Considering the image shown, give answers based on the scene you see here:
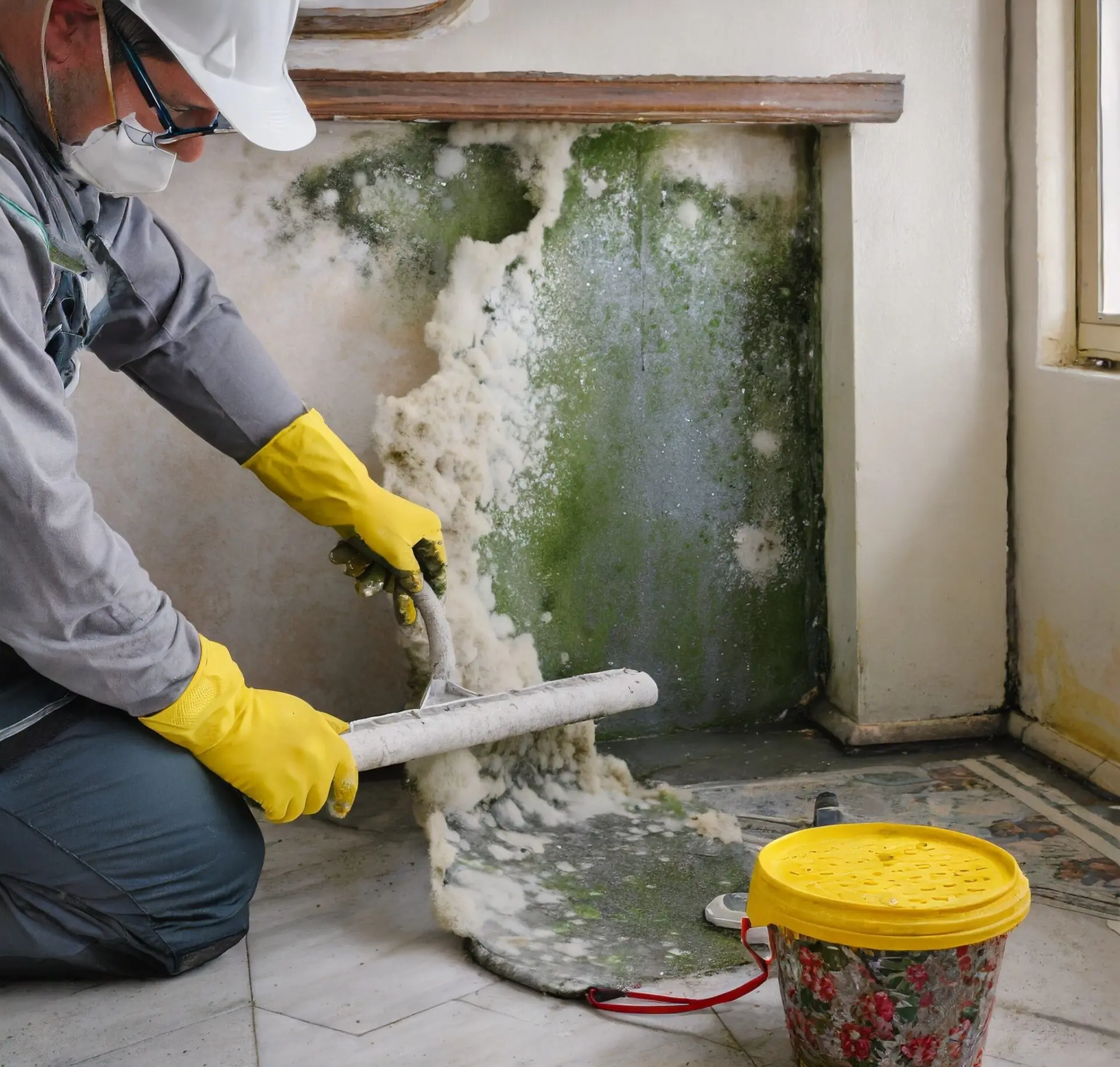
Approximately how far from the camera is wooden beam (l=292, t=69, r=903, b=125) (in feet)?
6.66

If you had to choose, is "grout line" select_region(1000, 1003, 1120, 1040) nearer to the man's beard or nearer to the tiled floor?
the tiled floor

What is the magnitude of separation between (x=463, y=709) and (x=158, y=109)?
0.96 meters

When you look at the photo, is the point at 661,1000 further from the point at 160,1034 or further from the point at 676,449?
the point at 676,449

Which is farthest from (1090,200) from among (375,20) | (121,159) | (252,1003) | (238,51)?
(252,1003)

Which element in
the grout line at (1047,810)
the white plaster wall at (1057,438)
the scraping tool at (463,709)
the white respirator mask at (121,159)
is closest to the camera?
the white respirator mask at (121,159)

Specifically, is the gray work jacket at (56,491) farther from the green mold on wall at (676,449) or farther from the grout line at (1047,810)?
the grout line at (1047,810)

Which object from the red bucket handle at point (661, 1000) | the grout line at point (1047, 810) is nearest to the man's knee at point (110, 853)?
the red bucket handle at point (661, 1000)

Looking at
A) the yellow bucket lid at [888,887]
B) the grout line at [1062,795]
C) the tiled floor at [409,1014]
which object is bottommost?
the grout line at [1062,795]

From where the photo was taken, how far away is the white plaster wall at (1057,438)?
7.05 ft

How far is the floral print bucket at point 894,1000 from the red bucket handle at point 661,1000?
0.20 metres

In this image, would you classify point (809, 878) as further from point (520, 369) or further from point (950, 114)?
point (950, 114)

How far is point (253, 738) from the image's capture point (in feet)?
4.99

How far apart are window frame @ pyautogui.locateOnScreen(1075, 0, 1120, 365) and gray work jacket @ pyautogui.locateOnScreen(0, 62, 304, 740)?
1743 millimetres

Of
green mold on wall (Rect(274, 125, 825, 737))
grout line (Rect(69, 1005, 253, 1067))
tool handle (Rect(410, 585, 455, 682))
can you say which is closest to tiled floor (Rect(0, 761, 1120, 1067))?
grout line (Rect(69, 1005, 253, 1067))
